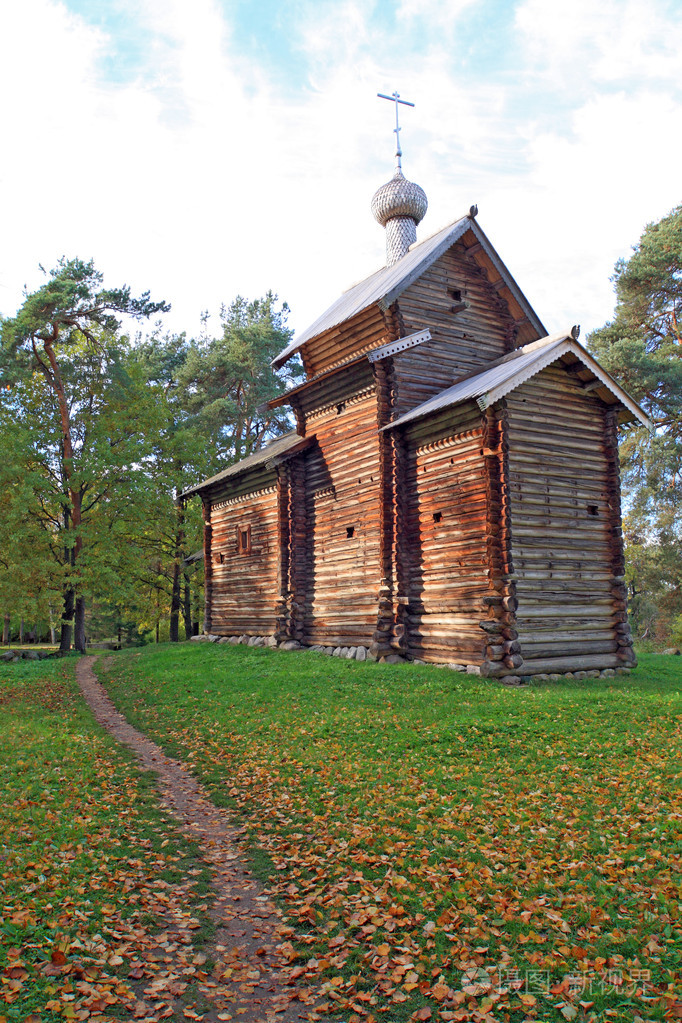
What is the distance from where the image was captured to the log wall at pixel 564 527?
16734 millimetres

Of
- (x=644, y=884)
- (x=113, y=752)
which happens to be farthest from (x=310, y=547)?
(x=644, y=884)

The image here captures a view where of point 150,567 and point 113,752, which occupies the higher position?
point 150,567

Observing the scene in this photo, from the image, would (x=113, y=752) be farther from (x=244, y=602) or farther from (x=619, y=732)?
(x=244, y=602)

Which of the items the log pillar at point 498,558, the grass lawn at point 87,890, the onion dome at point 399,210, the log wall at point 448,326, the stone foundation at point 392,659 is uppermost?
the onion dome at point 399,210

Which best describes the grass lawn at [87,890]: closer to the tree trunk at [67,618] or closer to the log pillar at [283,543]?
the log pillar at [283,543]

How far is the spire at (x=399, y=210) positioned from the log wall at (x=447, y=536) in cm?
1012

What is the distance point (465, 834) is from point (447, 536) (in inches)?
426

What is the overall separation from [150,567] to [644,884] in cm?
3825

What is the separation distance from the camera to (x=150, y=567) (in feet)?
136

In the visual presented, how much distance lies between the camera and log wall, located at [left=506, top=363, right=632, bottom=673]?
16734 millimetres

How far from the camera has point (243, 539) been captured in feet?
90.2

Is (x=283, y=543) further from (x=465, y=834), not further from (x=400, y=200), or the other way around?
(x=465, y=834)

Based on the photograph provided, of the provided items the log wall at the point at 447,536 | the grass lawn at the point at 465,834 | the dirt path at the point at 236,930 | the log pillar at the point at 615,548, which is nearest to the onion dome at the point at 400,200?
the log wall at the point at 447,536

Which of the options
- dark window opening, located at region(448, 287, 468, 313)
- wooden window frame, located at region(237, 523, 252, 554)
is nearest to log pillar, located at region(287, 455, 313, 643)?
wooden window frame, located at region(237, 523, 252, 554)
